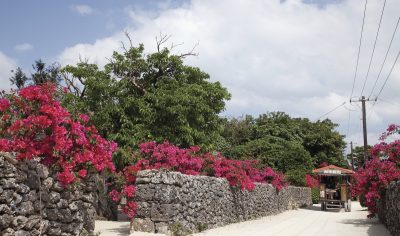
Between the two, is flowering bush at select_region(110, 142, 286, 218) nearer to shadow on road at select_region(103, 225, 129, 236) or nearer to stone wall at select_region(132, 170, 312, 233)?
stone wall at select_region(132, 170, 312, 233)

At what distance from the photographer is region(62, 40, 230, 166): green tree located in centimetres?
1781

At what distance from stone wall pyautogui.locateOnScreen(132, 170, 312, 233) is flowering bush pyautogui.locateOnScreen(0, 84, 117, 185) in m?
4.04

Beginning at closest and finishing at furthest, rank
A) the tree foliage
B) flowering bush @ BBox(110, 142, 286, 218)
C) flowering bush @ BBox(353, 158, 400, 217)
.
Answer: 1. flowering bush @ BBox(110, 142, 286, 218)
2. flowering bush @ BBox(353, 158, 400, 217)
3. the tree foliage

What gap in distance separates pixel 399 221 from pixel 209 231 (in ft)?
18.5

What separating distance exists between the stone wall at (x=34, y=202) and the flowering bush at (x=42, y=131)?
260 millimetres

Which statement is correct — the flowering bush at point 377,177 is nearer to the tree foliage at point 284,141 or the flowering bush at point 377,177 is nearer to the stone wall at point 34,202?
the stone wall at point 34,202

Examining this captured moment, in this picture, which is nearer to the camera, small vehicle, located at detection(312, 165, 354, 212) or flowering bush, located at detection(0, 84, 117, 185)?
flowering bush, located at detection(0, 84, 117, 185)

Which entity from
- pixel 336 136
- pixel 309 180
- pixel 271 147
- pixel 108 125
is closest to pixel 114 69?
pixel 108 125

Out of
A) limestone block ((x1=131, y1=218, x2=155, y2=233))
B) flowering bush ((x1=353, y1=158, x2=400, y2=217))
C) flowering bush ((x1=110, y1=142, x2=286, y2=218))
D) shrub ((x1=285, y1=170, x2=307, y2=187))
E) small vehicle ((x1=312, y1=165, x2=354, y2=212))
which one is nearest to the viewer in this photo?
limestone block ((x1=131, y1=218, x2=155, y2=233))

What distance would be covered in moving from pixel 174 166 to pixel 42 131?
685 cm

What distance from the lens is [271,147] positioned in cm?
3712

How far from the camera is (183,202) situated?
504 inches

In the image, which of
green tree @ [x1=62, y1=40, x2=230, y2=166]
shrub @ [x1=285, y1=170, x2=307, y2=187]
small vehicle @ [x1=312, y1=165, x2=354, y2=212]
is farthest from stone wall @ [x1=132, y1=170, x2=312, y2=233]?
shrub @ [x1=285, y1=170, x2=307, y2=187]

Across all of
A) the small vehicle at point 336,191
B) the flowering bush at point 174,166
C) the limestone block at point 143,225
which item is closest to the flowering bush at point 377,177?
the flowering bush at point 174,166
